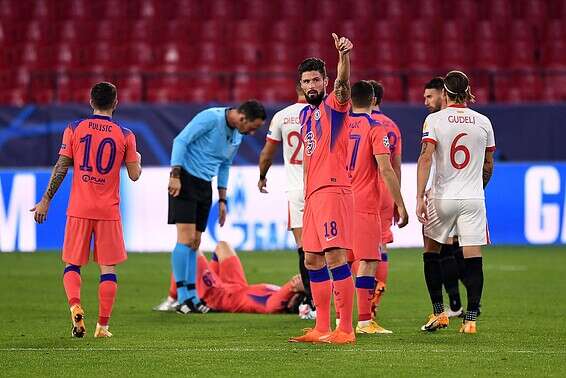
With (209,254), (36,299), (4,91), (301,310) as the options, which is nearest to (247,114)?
(301,310)

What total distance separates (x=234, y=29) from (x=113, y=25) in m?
2.30

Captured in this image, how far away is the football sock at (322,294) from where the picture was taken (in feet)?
27.7

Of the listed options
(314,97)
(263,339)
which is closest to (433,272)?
(263,339)

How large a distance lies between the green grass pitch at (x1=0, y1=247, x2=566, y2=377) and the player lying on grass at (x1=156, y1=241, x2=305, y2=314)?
0.18 meters

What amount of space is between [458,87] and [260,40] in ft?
44.8

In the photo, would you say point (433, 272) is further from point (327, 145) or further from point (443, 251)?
point (327, 145)

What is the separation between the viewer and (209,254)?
17.5 m

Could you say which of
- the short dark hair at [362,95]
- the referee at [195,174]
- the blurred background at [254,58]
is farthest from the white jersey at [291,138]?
the blurred background at [254,58]

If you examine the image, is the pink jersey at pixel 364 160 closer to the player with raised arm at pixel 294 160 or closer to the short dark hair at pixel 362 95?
the short dark hair at pixel 362 95

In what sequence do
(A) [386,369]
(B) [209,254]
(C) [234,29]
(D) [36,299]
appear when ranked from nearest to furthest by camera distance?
1. (A) [386,369]
2. (D) [36,299]
3. (B) [209,254]
4. (C) [234,29]

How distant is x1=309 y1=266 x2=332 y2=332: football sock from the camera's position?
844 centimetres

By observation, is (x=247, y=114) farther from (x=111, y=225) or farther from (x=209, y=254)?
(x=209, y=254)

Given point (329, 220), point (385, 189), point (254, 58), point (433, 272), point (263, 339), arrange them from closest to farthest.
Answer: point (329, 220)
point (263, 339)
point (433, 272)
point (385, 189)
point (254, 58)

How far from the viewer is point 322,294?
843 centimetres
